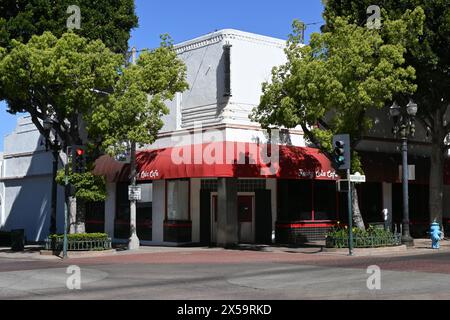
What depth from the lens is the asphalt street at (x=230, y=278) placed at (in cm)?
1188

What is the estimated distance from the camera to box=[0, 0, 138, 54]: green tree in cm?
2520

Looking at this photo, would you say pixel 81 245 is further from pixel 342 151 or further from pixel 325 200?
pixel 325 200

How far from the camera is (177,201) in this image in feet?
95.8

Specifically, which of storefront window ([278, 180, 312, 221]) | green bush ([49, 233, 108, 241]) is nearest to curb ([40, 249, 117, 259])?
green bush ([49, 233, 108, 241])

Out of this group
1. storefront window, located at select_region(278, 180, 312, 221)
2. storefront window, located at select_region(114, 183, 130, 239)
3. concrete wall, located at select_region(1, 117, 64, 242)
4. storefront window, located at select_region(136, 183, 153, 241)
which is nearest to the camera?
storefront window, located at select_region(278, 180, 312, 221)

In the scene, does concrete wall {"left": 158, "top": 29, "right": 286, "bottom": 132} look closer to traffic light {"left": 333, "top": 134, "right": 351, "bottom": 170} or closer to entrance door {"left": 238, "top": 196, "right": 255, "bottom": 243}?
entrance door {"left": 238, "top": 196, "right": 255, "bottom": 243}

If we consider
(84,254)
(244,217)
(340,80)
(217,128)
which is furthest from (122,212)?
(340,80)

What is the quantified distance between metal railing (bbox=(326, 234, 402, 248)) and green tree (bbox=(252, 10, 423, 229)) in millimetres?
1228

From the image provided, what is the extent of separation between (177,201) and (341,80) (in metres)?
10.4

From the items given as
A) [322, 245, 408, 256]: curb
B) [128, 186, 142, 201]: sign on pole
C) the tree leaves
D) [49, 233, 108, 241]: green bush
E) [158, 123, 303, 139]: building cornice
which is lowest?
[322, 245, 408, 256]: curb

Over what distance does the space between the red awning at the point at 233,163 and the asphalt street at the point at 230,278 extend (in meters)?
4.73

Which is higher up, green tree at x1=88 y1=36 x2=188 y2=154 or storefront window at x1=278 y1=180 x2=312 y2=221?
green tree at x1=88 y1=36 x2=188 y2=154

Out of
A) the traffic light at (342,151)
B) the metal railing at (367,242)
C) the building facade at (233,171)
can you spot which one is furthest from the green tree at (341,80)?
the building facade at (233,171)

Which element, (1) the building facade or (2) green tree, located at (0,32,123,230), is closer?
(2) green tree, located at (0,32,123,230)
